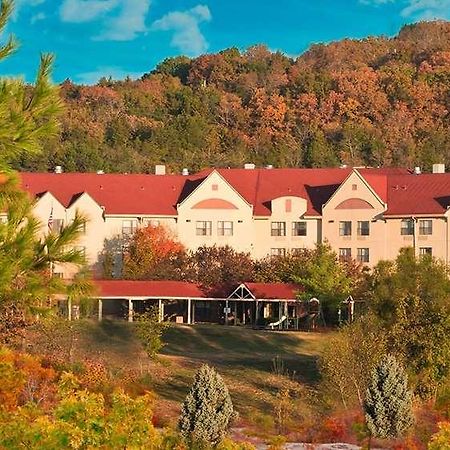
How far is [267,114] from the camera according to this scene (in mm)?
105562

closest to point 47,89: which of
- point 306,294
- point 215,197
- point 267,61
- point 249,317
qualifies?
point 306,294

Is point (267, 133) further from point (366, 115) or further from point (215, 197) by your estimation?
point (215, 197)

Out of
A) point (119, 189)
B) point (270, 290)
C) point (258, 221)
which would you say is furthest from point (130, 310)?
point (119, 189)

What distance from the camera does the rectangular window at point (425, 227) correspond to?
54.8m

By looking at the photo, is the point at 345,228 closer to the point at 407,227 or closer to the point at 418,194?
the point at 407,227

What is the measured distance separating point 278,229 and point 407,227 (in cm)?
714

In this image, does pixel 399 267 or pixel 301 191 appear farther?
pixel 301 191

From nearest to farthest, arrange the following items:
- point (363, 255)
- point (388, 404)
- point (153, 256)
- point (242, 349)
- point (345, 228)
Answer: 1. point (388, 404)
2. point (242, 349)
3. point (153, 256)
4. point (345, 228)
5. point (363, 255)

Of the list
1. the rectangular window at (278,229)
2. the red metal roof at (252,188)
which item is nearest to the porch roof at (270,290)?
the rectangular window at (278,229)

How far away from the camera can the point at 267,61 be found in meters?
135

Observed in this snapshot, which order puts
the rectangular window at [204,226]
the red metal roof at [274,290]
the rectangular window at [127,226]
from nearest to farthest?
the red metal roof at [274,290]
the rectangular window at [204,226]
the rectangular window at [127,226]

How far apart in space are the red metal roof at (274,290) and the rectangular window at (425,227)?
922 centimetres

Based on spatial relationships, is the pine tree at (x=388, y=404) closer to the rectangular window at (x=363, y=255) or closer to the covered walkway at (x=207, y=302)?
the covered walkway at (x=207, y=302)

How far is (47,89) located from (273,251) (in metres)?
46.4
